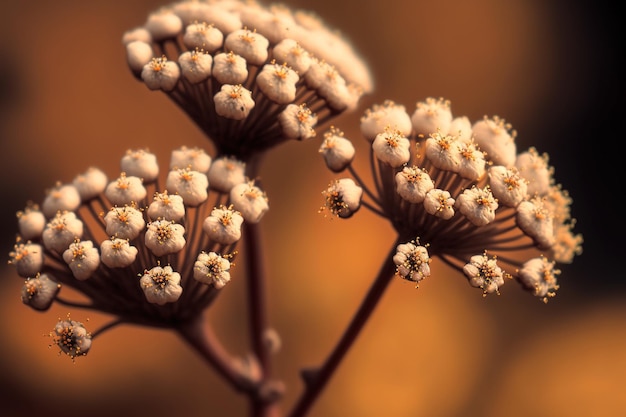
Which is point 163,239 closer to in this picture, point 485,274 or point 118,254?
point 118,254

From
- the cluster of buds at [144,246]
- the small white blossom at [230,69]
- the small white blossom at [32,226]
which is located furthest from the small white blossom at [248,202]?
the small white blossom at [32,226]

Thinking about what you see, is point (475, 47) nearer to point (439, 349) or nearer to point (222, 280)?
point (439, 349)

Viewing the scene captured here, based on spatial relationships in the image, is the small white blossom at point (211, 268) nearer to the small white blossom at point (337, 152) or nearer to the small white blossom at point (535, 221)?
the small white blossom at point (337, 152)

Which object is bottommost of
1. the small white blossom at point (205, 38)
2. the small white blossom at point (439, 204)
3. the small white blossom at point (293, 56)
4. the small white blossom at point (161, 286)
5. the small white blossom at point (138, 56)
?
the small white blossom at point (161, 286)

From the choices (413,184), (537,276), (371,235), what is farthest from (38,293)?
(371,235)

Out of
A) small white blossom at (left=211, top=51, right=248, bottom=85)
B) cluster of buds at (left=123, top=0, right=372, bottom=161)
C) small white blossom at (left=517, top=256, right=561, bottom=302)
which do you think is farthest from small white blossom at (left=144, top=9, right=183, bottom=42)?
small white blossom at (left=517, top=256, right=561, bottom=302)

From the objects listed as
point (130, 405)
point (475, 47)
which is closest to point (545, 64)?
point (475, 47)
